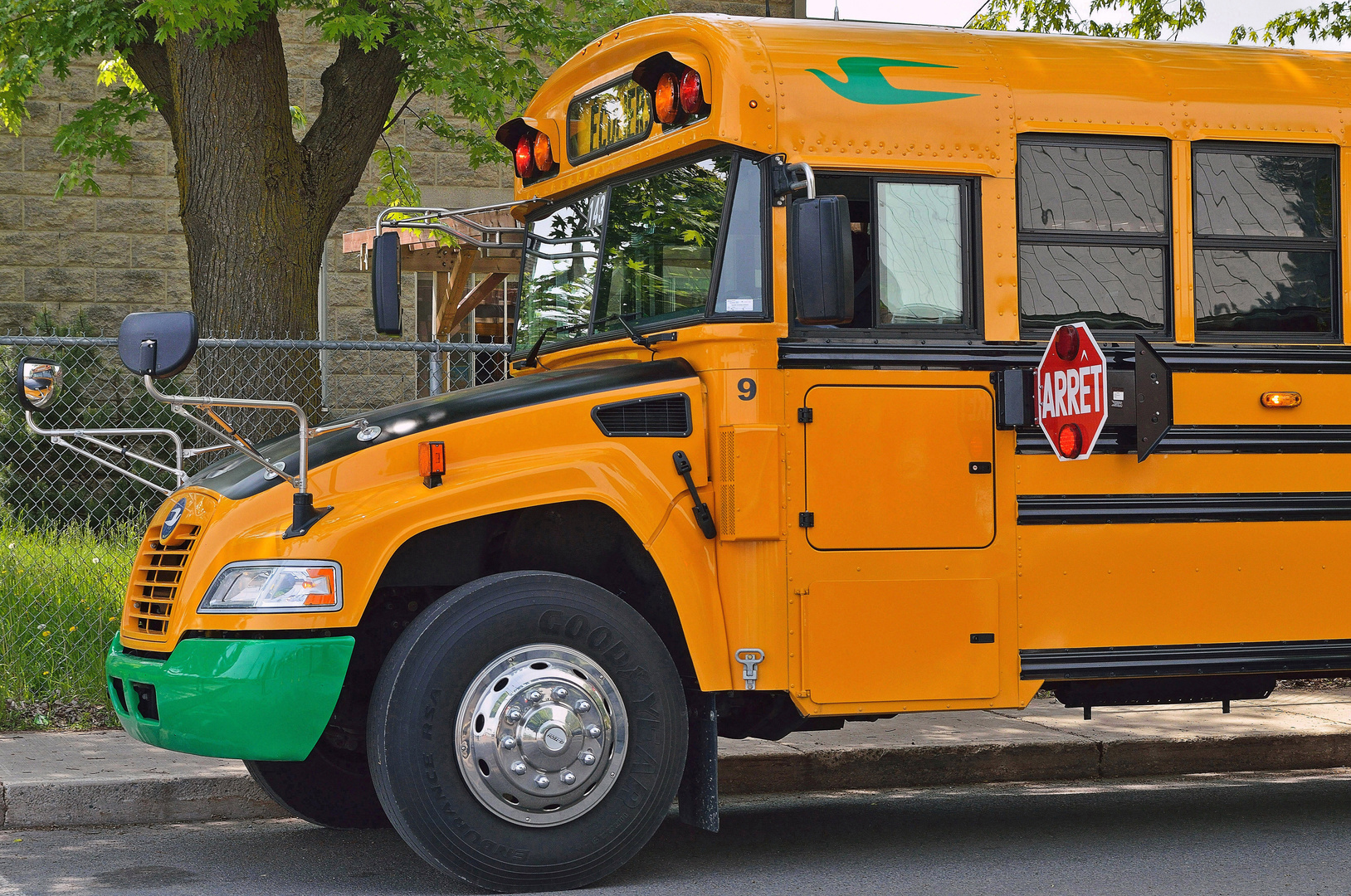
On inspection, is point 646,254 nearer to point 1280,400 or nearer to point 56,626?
point 1280,400

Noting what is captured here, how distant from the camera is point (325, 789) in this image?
598 cm

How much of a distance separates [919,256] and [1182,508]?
4.50ft

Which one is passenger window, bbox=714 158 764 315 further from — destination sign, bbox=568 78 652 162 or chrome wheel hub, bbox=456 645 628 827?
chrome wheel hub, bbox=456 645 628 827

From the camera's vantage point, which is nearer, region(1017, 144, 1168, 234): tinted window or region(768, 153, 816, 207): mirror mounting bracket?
region(768, 153, 816, 207): mirror mounting bracket

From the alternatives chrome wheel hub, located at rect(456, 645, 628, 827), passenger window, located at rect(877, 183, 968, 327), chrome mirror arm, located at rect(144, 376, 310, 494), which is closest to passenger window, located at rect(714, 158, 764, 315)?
passenger window, located at rect(877, 183, 968, 327)

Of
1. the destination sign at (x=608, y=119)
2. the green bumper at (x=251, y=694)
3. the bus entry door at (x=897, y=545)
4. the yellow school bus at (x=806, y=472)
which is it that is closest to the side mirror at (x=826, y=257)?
the yellow school bus at (x=806, y=472)

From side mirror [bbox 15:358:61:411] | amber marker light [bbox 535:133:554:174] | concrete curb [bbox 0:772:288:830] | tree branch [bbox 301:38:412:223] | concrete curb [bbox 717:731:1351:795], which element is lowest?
concrete curb [bbox 717:731:1351:795]

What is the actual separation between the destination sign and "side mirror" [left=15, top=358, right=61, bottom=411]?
2.21m

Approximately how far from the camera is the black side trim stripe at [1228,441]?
5.39 metres

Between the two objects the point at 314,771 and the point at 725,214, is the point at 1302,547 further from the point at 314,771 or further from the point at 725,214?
the point at 314,771

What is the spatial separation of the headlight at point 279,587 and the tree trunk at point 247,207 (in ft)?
13.9

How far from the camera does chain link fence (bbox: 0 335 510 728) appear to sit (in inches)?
313

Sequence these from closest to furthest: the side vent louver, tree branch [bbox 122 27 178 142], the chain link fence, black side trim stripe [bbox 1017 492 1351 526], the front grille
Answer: the front grille < the side vent louver < black side trim stripe [bbox 1017 492 1351 526] < the chain link fence < tree branch [bbox 122 27 178 142]

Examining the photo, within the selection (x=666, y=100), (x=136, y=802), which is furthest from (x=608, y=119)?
(x=136, y=802)
